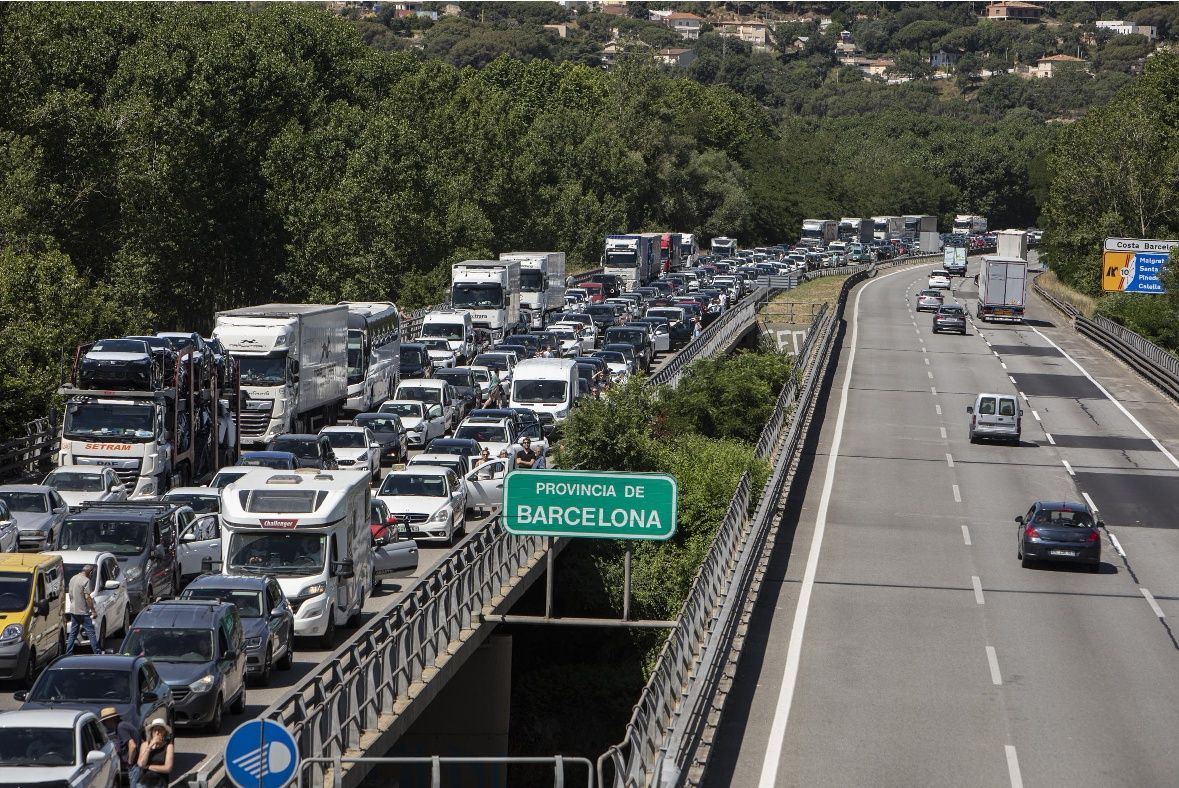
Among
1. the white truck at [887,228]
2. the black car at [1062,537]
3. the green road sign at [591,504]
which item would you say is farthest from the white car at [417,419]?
the white truck at [887,228]

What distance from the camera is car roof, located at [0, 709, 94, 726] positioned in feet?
53.3

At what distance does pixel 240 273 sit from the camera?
84.5 meters

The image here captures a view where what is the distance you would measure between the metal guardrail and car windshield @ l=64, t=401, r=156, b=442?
11.5ft

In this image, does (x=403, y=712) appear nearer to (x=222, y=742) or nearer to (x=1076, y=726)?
(x=222, y=742)

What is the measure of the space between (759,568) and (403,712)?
486 inches

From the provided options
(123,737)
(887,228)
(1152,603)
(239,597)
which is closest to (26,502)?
(239,597)

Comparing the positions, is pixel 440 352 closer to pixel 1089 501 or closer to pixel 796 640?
pixel 1089 501

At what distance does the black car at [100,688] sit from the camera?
18281 millimetres

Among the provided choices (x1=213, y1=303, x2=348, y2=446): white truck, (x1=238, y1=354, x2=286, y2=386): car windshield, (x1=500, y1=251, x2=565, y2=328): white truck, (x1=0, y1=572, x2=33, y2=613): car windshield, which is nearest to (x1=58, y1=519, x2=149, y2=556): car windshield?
(x1=0, y1=572, x2=33, y2=613): car windshield

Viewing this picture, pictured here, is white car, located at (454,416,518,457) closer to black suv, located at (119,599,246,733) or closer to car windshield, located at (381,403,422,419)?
car windshield, located at (381,403,422,419)

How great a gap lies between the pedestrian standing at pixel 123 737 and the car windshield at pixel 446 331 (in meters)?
45.7

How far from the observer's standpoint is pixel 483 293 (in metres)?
68.2

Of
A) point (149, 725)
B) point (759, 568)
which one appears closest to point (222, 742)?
point (149, 725)

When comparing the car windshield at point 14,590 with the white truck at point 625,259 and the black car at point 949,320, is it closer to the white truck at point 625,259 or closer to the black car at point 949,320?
the black car at point 949,320
